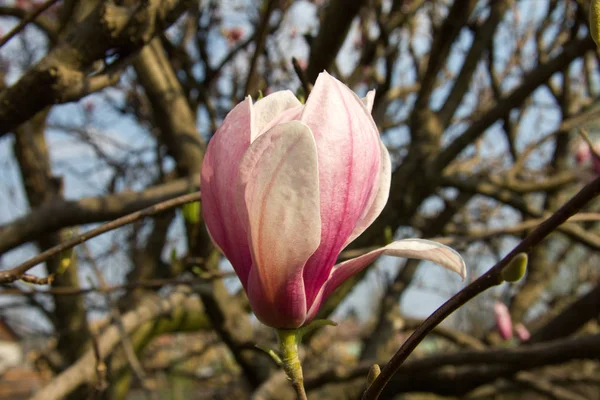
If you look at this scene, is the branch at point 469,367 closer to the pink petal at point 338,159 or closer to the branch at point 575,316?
the branch at point 575,316

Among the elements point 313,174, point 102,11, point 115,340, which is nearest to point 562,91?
point 115,340

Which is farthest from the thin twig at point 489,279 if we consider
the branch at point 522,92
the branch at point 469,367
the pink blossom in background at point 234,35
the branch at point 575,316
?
the pink blossom in background at point 234,35

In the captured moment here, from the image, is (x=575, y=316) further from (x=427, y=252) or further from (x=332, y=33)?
(x=427, y=252)

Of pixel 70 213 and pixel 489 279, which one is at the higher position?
pixel 489 279

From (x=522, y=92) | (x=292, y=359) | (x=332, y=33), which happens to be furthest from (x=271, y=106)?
→ (x=522, y=92)

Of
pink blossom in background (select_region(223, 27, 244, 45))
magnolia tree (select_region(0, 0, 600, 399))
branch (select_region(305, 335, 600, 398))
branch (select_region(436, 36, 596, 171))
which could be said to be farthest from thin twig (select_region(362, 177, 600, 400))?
pink blossom in background (select_region(223, 27, 244, 45))

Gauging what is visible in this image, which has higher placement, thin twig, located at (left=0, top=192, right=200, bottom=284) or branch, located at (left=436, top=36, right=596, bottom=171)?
thin twig, located at (left=0, top=192, right=200, bottom=284)

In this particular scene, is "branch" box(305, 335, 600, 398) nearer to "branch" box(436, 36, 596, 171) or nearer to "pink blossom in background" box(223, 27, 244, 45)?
"branch" box(436, 36, 596, 171)
